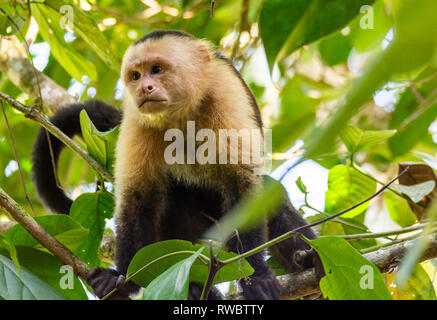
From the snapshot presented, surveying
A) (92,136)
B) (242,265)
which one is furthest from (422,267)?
(92,136)

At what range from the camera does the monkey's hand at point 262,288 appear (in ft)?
5.94

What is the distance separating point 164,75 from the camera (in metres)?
2.36

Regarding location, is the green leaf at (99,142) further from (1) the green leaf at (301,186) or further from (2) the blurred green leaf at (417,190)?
(2) the blurred green leaf at (417,190)

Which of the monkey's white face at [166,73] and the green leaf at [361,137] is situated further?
the monkey's white face at [166,73]

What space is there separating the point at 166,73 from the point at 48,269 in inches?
48.9

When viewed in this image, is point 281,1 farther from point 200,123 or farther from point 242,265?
point 200,123

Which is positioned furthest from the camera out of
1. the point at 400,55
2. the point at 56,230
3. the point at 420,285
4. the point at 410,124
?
the point at 420,285

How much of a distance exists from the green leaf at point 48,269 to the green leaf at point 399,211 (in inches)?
68.8

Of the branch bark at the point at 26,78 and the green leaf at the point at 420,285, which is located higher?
the branch bark at the point at 26,78

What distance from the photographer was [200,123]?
2.32 m

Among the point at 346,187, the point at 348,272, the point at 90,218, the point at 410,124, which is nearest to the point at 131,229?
the point at 90,218

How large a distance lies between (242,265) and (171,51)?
4.57 ft

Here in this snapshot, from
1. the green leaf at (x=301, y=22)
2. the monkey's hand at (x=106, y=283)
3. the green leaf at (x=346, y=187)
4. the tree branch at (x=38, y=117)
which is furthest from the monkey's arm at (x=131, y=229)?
the green leaf at (x=301, y=22)

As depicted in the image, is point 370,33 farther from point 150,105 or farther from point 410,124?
point 410,124
